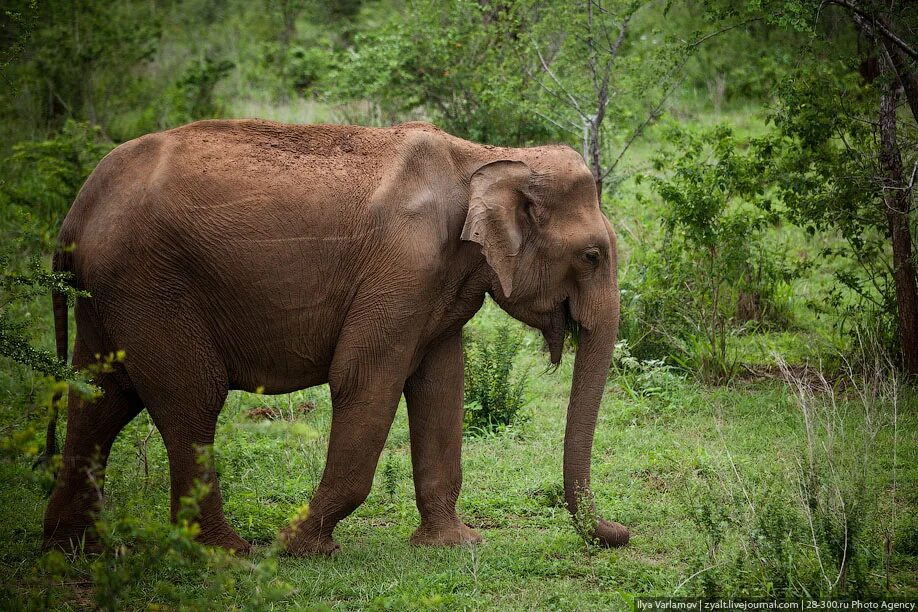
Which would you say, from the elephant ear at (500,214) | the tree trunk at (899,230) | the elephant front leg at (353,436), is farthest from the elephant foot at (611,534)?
the tree trunk at (899,230)

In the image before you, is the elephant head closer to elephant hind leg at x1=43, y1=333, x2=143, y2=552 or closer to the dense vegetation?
the dense vegetation

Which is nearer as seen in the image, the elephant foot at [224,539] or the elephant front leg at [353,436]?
the elephant front leg at [353,436]

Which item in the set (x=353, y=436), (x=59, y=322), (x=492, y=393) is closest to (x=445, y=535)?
(x=353, y=436)

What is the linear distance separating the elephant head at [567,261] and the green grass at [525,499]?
1.79 feet

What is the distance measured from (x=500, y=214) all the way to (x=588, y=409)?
4.48 ft

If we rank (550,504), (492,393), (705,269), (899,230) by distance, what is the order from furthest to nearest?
1. (705,269)
2. (492,393)
3. (899,230)
4. (550,504)

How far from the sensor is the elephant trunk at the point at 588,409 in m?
6.13

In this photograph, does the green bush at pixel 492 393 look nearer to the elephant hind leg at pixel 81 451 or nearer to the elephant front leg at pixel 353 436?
the elephant front leg at pixel 353 436

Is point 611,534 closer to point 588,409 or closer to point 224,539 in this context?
point 588,409

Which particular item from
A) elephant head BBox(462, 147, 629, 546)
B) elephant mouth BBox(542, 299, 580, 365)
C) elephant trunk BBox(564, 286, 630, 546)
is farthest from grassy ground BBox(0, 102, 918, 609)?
elephant mouth BBox(542, 299, 580, 365)

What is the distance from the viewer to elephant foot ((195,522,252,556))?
6.09 m

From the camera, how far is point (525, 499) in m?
7.35

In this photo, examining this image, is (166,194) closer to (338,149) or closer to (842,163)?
(338,149)

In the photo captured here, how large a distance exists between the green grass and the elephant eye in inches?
52.0
